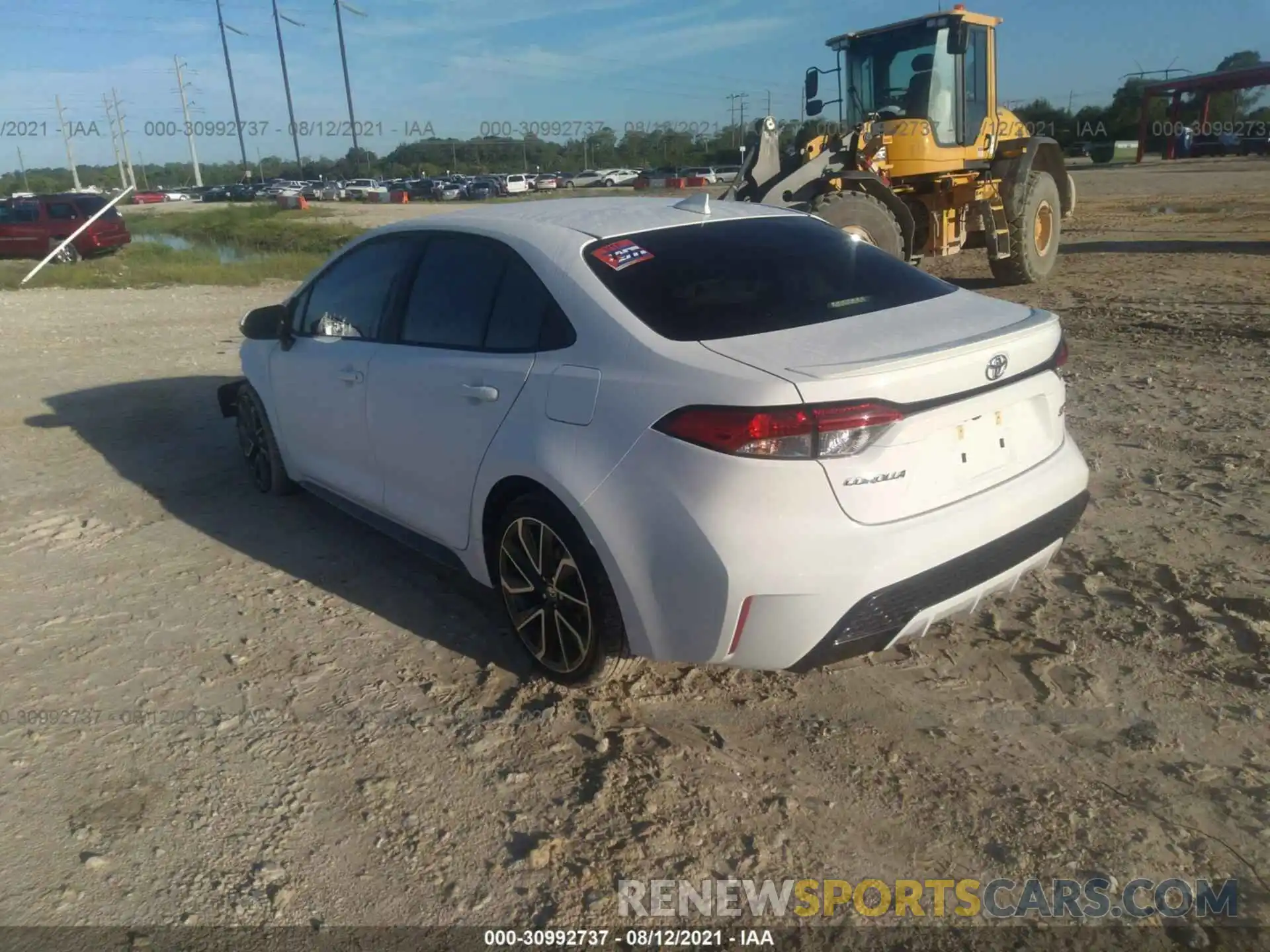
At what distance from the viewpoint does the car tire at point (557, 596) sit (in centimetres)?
314

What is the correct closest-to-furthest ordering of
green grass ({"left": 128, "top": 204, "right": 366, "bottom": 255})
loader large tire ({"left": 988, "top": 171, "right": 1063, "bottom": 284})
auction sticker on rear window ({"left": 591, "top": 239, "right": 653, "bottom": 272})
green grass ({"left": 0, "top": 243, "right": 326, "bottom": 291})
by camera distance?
auction sticker on rear window ({"left": 591, "top": 239, "right": 653, "bottom": 272})
loader large tire ({"left": 988, "top": 171, "right": 1063, "bottom": 284})
green grass ({"left": 0, "top": 243, "right": 326, "bottom": 291})
green grass ({"left": 128, "top": 204, "right": 366, "bottom": 255})

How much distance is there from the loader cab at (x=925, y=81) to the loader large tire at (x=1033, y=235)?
0.93m

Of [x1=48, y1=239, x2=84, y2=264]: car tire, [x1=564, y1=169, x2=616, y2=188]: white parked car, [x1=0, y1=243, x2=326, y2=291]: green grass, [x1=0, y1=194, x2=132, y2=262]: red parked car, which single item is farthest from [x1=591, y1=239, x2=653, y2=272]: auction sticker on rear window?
[x1=564, y1=169, x2=616, y2=188]: white parked car

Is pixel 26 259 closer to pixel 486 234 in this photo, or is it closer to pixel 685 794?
pixel 486 234

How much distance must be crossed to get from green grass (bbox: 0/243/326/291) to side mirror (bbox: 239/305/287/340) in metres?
13.6

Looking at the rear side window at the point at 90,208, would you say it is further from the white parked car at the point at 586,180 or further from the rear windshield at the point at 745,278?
the white parked car at the point at 586,180

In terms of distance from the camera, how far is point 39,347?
35.7 feet

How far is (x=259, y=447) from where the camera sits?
5594 millimetres

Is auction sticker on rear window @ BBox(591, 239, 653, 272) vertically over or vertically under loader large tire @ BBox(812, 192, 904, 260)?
over

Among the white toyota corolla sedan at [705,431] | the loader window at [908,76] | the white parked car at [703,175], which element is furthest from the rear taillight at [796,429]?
the white parked car at [703,175]

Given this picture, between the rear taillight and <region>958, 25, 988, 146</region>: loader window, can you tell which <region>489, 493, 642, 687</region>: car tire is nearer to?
the rear taillight

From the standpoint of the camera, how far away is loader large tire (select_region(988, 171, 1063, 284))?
11.8 metres

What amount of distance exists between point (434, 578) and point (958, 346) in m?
2.56

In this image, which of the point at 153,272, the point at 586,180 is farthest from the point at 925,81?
the point at 586,180
